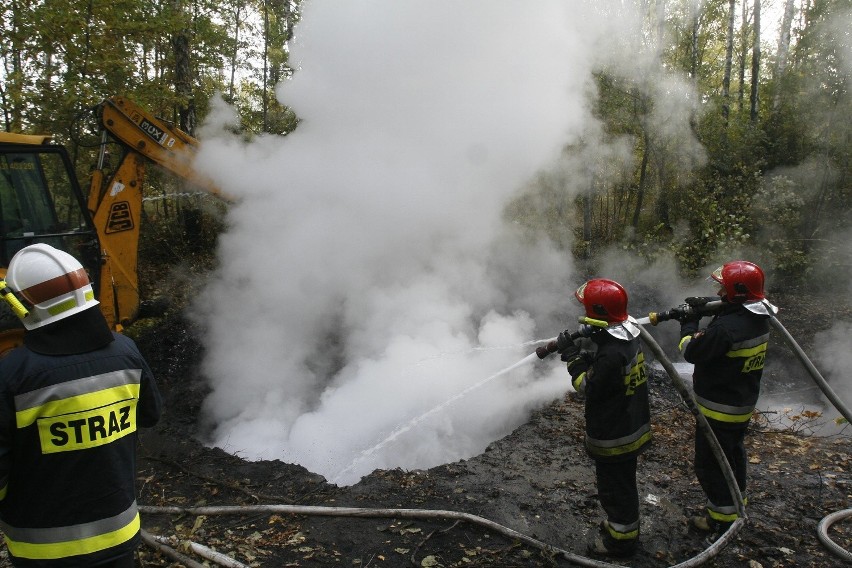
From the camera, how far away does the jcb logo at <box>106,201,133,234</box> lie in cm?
636

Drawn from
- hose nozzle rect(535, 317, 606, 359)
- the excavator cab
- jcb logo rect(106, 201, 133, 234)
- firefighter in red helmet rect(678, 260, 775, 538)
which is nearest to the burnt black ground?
firefighter in red helmet rect(678, 260, 775, 538)

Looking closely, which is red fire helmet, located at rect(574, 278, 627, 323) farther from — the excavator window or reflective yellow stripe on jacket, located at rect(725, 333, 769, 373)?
the excavator window

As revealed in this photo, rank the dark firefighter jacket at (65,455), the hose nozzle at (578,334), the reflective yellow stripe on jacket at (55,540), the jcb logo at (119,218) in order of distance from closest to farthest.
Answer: the dark firefighter jacket at (65,455), the reflective yellow stripe on jacket at (55,540), the hose nozzle at (578,334), the jcb logo at (119,218)

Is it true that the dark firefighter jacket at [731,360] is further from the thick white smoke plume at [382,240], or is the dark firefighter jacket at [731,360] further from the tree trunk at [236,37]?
the tree trunk at [236,37]

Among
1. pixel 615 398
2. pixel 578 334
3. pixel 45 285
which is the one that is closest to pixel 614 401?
pixel 615 398

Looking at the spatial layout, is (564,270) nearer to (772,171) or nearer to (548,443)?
(772,171)

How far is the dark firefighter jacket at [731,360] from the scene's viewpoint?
141 inches

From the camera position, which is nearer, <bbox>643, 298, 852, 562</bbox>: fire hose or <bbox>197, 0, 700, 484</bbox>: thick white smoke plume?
<bbox>643, 298, 852, 562</bbox>: fire hose

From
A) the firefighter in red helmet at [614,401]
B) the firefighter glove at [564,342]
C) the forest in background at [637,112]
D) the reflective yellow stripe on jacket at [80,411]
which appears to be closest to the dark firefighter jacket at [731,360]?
the firefighter in red helmet at [614,401]

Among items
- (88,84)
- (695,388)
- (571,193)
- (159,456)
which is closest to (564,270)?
(571,193)

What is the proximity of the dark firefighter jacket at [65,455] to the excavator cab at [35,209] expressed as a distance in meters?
3.58

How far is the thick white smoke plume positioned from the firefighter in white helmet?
3790 mm

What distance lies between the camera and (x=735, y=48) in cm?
1820

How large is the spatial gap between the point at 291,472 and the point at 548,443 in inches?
103
